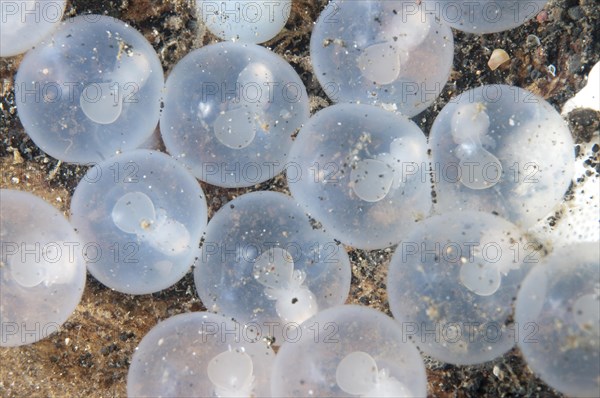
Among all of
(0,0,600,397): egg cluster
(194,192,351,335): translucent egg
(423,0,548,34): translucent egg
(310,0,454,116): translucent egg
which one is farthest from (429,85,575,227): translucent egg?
(194,192,351,335): translucent egg

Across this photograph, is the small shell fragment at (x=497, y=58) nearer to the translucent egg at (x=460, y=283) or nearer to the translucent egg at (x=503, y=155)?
the translucent egg at (x=503, y=155)

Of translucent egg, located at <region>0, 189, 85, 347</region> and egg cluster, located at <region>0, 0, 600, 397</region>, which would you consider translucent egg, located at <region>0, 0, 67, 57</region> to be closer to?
egg cluster, located at <region>0, 0, 600, 397</region>

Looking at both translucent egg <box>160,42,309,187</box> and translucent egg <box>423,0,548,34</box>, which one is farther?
translucent egg <box>423,0,548,34</box>

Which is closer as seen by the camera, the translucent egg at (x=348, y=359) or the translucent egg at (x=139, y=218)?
the translucent egg at (x=348, y=359)

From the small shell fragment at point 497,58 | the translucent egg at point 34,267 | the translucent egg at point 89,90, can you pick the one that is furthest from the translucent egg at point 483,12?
the translucent egg at point 34,267

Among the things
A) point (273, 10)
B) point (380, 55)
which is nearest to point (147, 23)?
point (273, 10)

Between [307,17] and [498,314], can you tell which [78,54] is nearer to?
[307,17]
